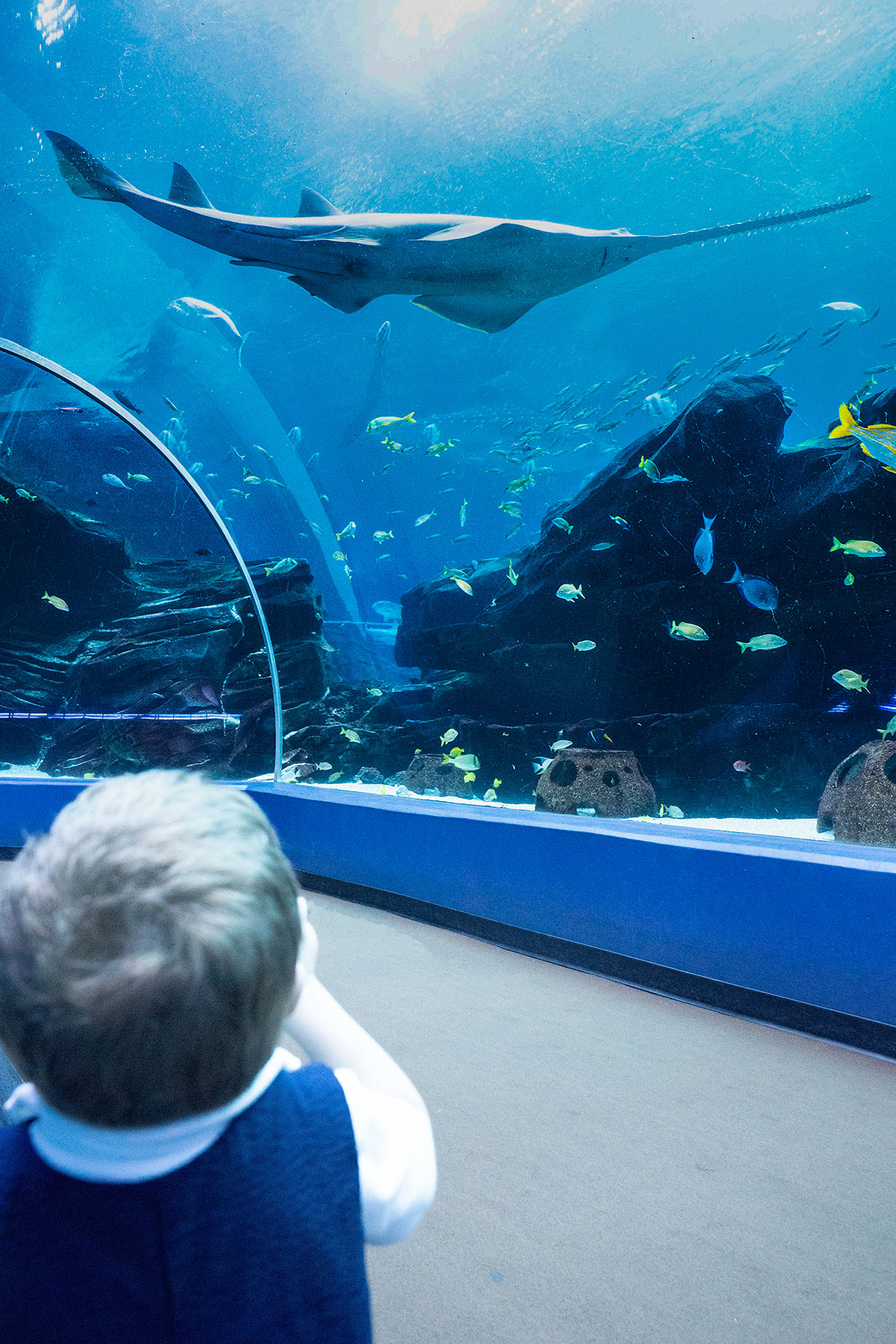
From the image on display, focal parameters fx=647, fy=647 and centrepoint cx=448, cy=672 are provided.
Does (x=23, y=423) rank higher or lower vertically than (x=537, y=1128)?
higher

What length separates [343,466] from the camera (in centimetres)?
1087

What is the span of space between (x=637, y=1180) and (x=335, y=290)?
5920 millimetres

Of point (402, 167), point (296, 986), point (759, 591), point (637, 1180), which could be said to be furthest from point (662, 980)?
point (402, 167)

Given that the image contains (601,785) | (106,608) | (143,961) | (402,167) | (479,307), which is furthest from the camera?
(106,608)

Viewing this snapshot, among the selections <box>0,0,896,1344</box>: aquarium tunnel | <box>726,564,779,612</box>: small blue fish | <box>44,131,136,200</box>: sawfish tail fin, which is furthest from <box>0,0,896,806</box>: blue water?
<box>726,564,779,612</box>: small blue fish

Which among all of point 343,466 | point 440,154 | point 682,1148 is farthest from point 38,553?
point 682,1148

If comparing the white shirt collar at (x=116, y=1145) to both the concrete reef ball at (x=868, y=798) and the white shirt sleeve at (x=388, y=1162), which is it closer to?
the white shirt sleeve at (x=388, y=1162)

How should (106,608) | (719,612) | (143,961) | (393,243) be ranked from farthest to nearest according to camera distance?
(106,608) → (719,612) → (393,243) → (143,961)

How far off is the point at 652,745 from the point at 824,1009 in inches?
164

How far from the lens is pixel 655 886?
2.97 m

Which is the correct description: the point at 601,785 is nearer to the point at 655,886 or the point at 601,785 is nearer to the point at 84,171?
the point at 655,886

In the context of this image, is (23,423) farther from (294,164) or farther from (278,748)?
(278,748)

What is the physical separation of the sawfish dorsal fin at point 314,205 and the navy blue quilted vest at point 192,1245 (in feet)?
19.4

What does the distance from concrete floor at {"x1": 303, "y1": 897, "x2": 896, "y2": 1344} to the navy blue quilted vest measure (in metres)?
1.16
